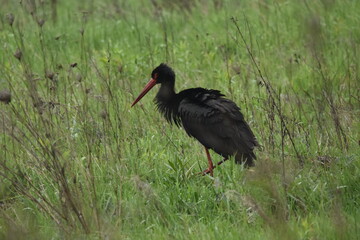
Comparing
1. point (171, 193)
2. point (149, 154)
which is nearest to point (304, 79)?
point (149, 154)

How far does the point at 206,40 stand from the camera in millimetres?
7543

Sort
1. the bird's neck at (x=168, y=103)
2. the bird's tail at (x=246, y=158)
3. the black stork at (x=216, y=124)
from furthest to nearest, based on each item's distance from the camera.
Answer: the bird's neck at (x=168, y=103) → the black stork at (x=216, y=124) → the bird's tail at (x=246, y=158)

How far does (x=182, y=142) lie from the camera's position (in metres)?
5.39

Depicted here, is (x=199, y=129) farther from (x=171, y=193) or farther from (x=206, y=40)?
(x=206, y=40)

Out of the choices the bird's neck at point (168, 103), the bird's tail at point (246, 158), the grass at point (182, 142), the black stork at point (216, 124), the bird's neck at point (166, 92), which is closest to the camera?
the grass at point (182, 142)

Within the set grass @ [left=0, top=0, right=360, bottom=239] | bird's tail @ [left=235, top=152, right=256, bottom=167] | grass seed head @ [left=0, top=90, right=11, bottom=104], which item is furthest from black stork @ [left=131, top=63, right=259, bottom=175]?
grass seed head @ [left=0, top=90, right=11, bottom=104]

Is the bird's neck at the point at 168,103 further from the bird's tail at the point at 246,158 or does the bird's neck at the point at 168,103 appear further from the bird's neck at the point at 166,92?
the bird's tail at the point at 246,158

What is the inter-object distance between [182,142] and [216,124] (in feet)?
1.59

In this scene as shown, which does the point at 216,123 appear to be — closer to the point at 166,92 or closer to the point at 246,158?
the point at 246,158

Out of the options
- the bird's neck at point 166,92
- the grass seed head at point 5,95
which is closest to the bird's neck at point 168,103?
the bird's neck at point 166,92

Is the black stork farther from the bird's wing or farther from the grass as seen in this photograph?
the grass

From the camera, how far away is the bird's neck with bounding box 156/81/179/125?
5.47 metres

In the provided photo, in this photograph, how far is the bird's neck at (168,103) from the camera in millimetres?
5473

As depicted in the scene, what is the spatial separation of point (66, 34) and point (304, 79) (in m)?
2.88
